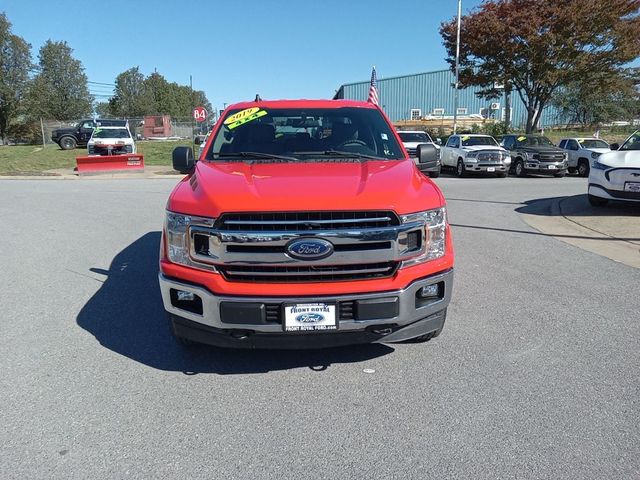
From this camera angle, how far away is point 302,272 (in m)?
3.33

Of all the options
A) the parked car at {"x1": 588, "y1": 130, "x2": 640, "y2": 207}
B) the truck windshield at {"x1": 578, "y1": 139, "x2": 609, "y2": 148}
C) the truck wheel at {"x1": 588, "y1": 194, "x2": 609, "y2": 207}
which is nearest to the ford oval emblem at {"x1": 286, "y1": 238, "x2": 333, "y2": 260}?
the parked car at {"x1": 588, "y1": 130, "x2": 640, "y2": 207}

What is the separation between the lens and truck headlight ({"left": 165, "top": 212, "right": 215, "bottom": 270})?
11.1 feet

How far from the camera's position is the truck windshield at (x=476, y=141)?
21.4 m

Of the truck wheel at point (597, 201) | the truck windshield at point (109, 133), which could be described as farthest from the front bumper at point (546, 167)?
the truck windshield at point (109, 133)

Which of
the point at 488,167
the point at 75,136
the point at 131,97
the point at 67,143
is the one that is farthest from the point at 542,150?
the point at 131,97

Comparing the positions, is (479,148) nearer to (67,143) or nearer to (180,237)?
(180,237)

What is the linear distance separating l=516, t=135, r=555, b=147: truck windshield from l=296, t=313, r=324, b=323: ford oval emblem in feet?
66.6

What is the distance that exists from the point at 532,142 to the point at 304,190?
2052cm

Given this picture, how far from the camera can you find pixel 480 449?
286 centimetres

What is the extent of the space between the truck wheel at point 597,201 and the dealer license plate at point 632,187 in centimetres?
113

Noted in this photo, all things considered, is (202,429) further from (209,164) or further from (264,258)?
(209,164)

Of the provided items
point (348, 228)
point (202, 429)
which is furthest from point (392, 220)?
point (202, 429)

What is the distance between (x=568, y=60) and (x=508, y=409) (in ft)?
95.2

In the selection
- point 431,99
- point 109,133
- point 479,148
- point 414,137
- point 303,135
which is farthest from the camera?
point 431,99
